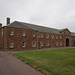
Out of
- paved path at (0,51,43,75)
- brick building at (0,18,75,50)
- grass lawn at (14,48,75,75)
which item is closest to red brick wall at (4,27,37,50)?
brick building at (0,18,75,50)

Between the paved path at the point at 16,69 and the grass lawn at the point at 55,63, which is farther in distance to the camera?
the grass lawn at the point at 55,63

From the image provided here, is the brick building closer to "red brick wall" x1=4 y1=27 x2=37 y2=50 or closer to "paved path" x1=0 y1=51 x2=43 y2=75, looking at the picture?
"red brick wall" x1=4 y1=27 x2=37 y2=50

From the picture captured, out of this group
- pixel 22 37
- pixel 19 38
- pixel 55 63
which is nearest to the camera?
pixel 55 63

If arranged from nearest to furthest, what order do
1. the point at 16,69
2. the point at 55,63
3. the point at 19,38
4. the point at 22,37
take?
the point at 16,69 < the point at 55,63 < the point at 19,38 < the point at 22,37

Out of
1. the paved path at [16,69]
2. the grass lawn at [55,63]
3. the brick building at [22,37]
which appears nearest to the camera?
the paved path at [16,69]

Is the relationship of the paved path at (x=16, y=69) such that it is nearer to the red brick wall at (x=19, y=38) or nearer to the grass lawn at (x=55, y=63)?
the grass lawn at (x=55, y=63)

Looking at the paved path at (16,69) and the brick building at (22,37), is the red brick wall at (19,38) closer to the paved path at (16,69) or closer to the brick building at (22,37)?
the brick building at (22,37)

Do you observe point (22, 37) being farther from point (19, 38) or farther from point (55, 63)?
point (55, 63)

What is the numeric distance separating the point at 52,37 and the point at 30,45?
13594 mm

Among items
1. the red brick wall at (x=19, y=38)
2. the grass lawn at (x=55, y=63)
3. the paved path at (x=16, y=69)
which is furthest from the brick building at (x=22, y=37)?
the paved path at (x=16, y=69)

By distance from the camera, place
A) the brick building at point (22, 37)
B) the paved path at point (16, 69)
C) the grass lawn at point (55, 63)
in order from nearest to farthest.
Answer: the paved path at point (16, 69) → the grass lawn at point (55, 63) → the brick building at point (22, 37)

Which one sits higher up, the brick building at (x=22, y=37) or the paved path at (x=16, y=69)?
the brick building at (x=22, y=37)

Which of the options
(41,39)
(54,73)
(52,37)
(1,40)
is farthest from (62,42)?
(54,73)

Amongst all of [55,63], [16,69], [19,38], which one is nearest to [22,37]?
[19,38]
